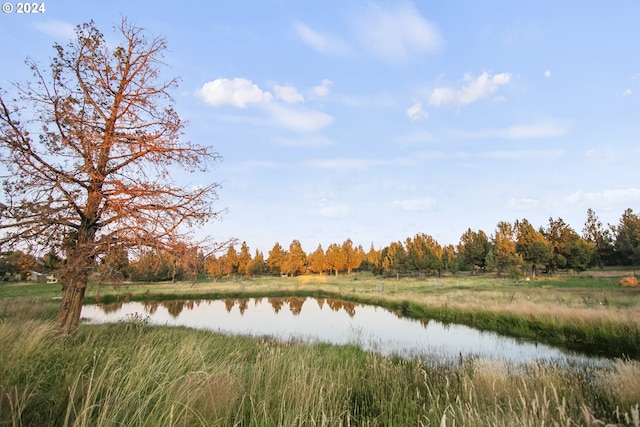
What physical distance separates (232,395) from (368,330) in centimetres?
1718

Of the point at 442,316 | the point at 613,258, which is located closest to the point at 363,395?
the point at 442,316

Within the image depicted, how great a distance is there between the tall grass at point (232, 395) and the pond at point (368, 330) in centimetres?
239

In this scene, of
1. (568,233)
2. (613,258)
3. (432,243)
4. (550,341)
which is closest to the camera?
(550,341)

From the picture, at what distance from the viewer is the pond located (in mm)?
13500

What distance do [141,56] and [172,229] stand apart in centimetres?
455

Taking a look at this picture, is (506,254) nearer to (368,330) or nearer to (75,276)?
(368,330)

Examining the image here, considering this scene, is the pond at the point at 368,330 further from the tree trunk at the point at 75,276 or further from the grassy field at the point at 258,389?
the tree trunk at the point at 75,276

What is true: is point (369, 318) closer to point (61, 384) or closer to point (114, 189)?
point (114, 189)


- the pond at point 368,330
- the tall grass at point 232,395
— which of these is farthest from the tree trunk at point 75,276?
the pond at point 368,330

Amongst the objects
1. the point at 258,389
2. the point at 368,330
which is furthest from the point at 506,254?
the point at 258,389

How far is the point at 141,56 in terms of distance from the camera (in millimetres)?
8562

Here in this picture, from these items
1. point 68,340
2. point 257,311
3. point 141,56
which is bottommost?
point 257,311

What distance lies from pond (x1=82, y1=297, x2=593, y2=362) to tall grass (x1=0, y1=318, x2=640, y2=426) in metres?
2.39

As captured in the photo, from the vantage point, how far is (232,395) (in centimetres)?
371
